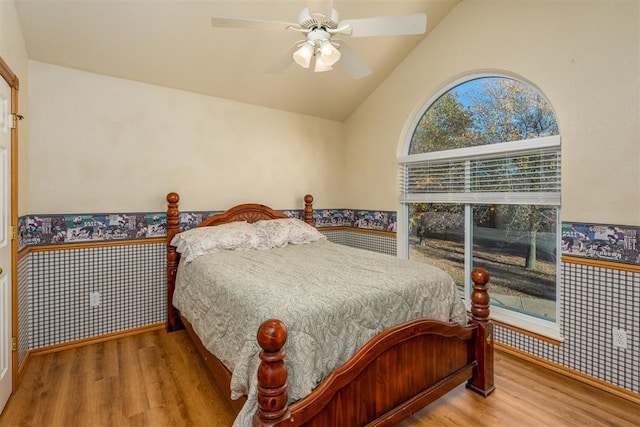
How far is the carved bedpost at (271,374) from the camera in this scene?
1.26 metres

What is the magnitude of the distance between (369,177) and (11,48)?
344 centimetres

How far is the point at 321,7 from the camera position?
5.67ft

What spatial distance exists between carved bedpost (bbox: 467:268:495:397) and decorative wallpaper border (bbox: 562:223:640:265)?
2.64 feet

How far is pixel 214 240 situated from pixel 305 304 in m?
1.61

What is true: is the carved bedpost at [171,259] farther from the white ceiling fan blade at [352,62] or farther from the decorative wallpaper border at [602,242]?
the decorative wallpaper border at [602,242]

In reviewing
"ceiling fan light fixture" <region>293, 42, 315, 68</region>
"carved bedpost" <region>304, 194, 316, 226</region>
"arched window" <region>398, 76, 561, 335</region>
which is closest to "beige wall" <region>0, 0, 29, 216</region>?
"ceiling fan light fixture" <region>293, 42, 315, 68</region>

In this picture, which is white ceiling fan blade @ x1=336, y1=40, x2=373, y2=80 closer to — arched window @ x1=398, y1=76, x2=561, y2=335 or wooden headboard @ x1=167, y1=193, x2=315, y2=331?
arched window @ x1=398, y1=76, x2=561, y2=335

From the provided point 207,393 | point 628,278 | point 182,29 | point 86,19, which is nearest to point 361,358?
point 207,393

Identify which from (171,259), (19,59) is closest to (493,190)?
(171,259)

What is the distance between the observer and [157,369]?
2477mm

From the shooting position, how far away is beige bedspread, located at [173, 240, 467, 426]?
148 cm

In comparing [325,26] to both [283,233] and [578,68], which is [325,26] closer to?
[578,68]

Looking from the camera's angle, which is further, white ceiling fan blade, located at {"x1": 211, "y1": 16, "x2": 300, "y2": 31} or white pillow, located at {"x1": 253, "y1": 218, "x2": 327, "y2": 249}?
white pillow, located at {"x1": 253, "y1": 218, "x2": 327, "y2": 249}

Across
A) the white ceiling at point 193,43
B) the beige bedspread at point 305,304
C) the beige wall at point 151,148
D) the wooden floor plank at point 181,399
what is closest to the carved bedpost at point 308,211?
the beige wall at point 151,148
